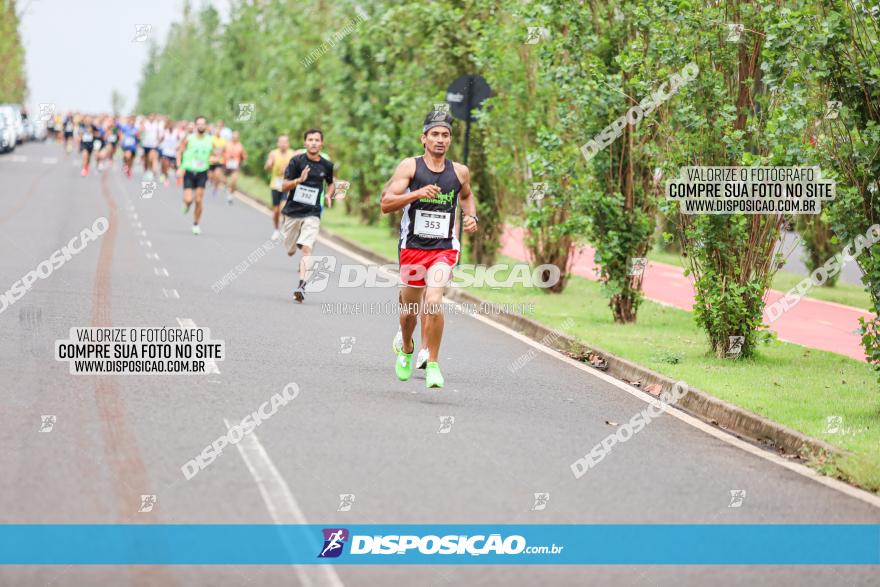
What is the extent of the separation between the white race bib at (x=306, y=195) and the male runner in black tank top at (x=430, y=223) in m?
7.13

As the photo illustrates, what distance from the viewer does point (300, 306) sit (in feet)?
60.0

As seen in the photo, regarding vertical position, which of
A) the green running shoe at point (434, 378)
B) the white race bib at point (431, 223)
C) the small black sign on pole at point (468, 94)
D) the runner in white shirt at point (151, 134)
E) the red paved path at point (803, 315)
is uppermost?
the small black sign on pole at point (468, 94)

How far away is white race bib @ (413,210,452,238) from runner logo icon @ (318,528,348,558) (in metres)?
4.96

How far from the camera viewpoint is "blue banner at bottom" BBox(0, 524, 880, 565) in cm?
691

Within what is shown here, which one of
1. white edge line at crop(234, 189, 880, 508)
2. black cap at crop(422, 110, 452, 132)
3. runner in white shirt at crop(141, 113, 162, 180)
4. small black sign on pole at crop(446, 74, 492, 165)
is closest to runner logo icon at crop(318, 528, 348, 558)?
white edge line at crop(234, 189, 880, 508)

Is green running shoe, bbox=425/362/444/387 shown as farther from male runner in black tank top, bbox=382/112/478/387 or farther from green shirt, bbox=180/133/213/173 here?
green shirt, bbox=180/133/213/173

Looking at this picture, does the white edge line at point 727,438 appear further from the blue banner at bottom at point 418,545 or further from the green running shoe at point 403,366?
the green running shoe at point 403,366

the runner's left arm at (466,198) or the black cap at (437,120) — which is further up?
the black cap at (437,120)

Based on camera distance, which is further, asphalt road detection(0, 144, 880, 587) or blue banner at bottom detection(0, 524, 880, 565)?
asphalt road detection(0, 144, 880, 587)

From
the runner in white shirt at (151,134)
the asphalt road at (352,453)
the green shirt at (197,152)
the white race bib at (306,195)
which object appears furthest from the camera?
the runner in white shirt at (151,134)

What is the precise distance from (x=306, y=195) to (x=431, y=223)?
7492 millimetres

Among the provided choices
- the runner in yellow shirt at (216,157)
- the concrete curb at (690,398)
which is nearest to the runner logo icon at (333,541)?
the concrete curb at (690,398)

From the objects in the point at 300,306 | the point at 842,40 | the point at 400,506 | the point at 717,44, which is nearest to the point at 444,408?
the point at 400,506

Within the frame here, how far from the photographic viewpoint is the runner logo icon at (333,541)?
7070 mm
